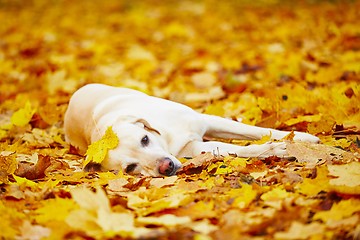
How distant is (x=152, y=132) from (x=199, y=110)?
1659mm

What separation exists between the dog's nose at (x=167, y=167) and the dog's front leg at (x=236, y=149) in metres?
0.38

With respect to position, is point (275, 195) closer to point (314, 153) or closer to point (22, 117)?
point (314, 153)

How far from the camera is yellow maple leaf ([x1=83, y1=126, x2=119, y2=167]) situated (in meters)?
4.20

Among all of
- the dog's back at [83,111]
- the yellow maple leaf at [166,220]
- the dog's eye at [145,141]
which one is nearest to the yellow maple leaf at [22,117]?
the dog's back at [83,111]

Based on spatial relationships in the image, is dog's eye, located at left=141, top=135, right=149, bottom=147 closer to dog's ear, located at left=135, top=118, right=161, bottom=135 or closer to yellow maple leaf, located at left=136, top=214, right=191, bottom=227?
dog's ear, located at left=135, top=118, right=161, bottom=135

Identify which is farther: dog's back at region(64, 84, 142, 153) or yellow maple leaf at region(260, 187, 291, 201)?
dog's back at region(64, 84, 142, 153)

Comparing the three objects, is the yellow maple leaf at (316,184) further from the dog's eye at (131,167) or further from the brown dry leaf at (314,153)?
the dog's eye at (131,167)

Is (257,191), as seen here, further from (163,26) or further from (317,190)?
(163,26)

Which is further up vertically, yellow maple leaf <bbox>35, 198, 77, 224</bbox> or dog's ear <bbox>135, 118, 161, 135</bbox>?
yellow maple leaf <bbox>35, 198, 77, 224</bbox>

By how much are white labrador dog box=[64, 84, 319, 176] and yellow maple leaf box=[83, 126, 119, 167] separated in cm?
4

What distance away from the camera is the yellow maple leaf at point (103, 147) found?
4.20 meters

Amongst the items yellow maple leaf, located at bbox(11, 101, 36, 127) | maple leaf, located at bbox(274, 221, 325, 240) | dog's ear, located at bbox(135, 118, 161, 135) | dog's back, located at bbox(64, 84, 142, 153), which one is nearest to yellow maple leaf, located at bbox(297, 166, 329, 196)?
maple leaf, located at bbox(274, 221, 325, 240)

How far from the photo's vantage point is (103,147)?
4.25m

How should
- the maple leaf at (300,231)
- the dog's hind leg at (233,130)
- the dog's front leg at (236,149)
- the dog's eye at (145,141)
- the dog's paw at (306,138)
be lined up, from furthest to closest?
1. the dog's hind leg at (233,130)
2. the dog's paw at (306,138)
3. the dog's eye at (145,141)
4. the dog's front leg at (236,149)
5. the maple leaf at (300,231)
